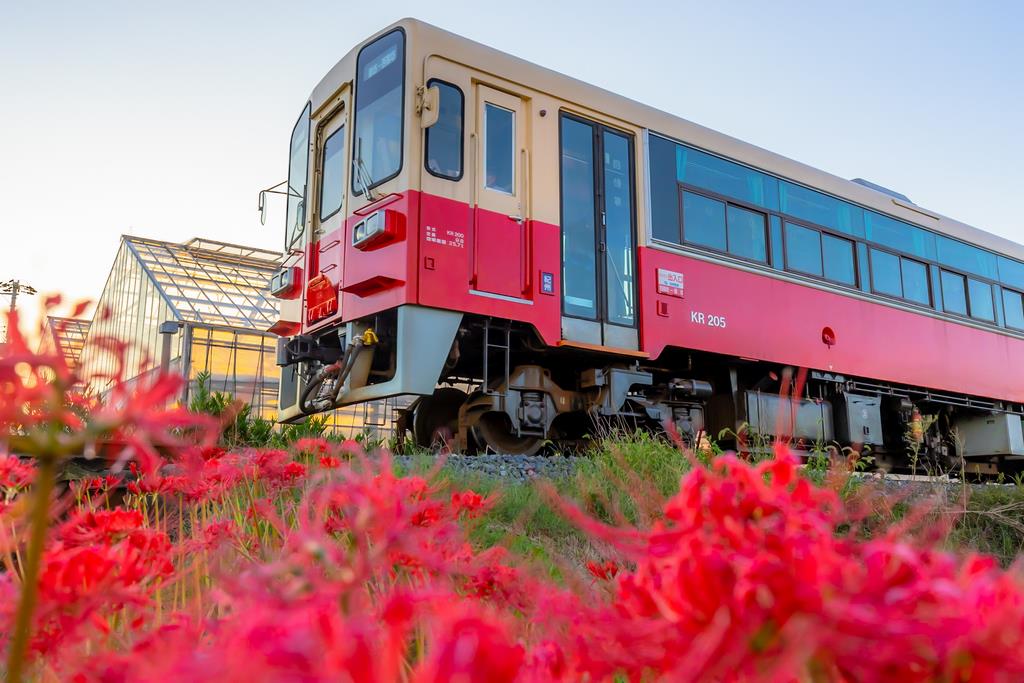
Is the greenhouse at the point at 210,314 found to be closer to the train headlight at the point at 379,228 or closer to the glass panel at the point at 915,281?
the train headlight at the point at 379,228

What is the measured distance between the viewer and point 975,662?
1.69ft

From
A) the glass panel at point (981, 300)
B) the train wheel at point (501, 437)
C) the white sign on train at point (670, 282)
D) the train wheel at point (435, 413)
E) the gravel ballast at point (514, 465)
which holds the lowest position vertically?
the gravel ballast at point (514, 465)

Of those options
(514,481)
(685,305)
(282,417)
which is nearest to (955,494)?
(514,481)

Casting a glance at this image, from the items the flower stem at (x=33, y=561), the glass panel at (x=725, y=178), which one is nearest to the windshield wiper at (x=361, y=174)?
the glass panel at (x=725, y=178)

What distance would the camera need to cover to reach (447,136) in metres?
6.20

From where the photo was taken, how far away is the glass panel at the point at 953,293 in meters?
9.99

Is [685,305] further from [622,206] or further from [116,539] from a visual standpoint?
[116,539]

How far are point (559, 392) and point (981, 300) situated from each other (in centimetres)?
684

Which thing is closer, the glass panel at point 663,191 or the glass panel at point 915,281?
the glass panel at point 663,191

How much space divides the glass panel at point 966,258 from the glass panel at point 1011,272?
0.64 feet

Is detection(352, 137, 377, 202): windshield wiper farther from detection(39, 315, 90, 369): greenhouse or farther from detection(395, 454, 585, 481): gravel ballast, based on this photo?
detection(39, 315, 90, 369): greenhouse

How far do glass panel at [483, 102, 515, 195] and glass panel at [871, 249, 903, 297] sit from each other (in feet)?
15.6

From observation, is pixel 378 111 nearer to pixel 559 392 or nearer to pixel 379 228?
pixel 379 228

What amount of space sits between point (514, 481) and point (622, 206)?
3.17 metres
